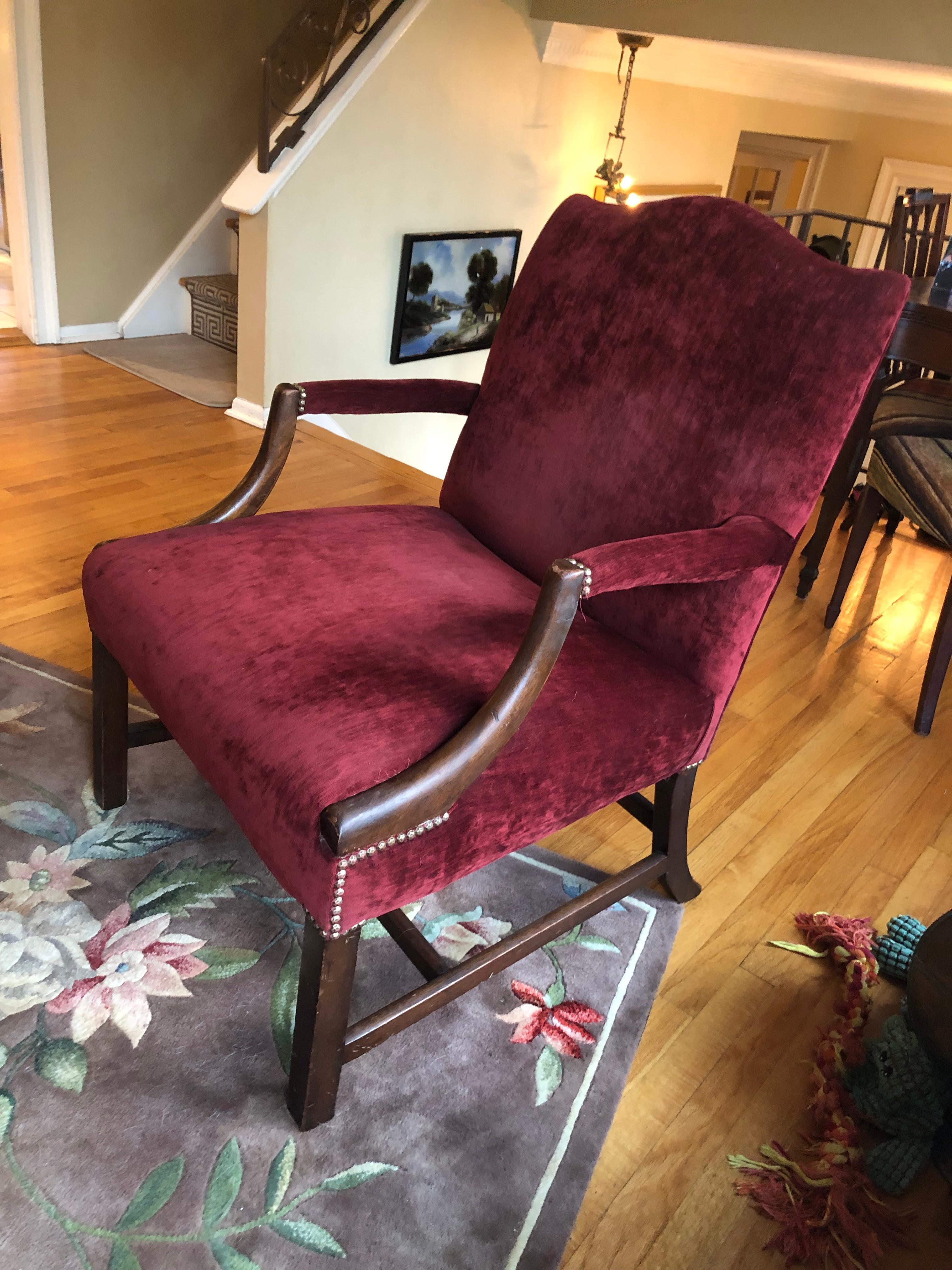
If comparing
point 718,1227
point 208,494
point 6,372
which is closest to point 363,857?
point 718,1227

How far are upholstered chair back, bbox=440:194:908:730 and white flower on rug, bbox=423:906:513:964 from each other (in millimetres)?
449

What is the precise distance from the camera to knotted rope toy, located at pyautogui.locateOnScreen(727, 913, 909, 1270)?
1.01m

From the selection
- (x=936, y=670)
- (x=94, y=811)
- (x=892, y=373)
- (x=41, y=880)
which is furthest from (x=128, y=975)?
(x=892, y=373)

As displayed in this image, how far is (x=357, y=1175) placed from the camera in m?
1.02

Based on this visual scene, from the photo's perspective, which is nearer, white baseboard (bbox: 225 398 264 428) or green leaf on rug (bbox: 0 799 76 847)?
green leaf on rug (bbox: 0 799 76 847)

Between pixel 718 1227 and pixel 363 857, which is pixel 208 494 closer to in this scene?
pixel 363 857

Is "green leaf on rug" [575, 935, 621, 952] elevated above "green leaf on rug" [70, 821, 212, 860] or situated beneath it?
elevated above

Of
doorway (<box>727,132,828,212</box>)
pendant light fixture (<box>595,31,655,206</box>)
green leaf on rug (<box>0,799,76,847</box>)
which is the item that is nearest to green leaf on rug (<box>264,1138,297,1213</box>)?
green leaf on rug (<box>0,799,76,847</box>)

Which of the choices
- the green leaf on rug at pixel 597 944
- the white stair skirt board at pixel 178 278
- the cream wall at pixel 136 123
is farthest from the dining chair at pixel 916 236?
the white stair skirt board at pixel 178 278

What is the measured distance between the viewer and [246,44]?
12.7 ft

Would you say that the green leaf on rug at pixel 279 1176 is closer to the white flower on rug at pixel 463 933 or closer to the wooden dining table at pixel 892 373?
the white flower on rug at pixel 463 933

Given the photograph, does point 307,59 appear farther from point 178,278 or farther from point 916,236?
point 916,236

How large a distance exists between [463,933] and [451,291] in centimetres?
319

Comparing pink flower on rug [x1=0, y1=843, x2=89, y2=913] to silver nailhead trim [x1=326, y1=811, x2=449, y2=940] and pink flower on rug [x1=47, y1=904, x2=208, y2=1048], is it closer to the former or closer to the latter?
pink flower on rug [x1=47, y1=904, x2=208, y2=1048]
